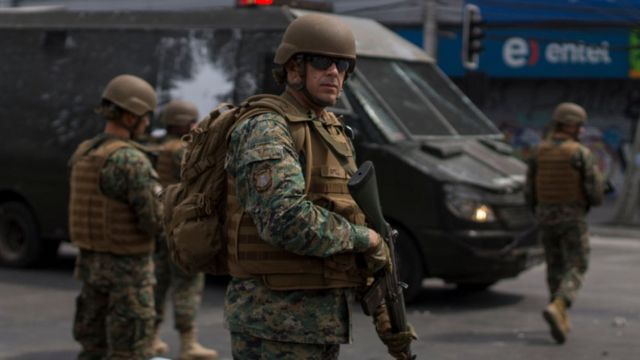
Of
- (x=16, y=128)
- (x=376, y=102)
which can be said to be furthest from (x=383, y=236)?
(x=16, y=128)

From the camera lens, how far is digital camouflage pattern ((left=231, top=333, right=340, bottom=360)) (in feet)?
14.0

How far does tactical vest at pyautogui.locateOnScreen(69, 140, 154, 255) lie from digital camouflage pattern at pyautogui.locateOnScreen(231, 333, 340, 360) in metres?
2.53

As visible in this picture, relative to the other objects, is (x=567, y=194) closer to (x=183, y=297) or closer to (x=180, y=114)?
(x=180, y=114)

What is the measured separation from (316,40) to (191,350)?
4.53 metres

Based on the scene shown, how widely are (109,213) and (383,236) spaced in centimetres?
282

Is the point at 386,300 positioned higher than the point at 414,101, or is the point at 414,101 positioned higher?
the point at 386,300

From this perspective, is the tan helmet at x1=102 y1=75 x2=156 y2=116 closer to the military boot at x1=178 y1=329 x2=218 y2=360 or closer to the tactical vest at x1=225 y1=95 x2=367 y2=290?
the military boot at x1=178 y1=329 x2=218 y2=360

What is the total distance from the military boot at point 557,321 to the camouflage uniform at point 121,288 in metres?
3.47

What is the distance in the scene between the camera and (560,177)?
31.8 feet

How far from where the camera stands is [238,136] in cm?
418

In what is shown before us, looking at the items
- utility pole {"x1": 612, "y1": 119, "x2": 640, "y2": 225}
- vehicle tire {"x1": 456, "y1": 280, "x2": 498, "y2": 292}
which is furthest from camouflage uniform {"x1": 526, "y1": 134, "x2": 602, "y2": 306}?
utility pole {"x1": 612, "y1": 119, "x2": 640, "y2": 225}

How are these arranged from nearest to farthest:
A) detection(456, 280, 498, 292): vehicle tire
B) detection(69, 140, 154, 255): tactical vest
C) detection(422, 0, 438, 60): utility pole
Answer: detection(69, 140, 154, 255): tactical vest, detection(456, 280, 498, 292): vehicle tire, detection(422, 0, 438, 60): utility pole

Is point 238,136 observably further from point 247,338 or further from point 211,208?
point 247,338

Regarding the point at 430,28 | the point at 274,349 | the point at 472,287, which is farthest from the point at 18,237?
the point at 430,28
